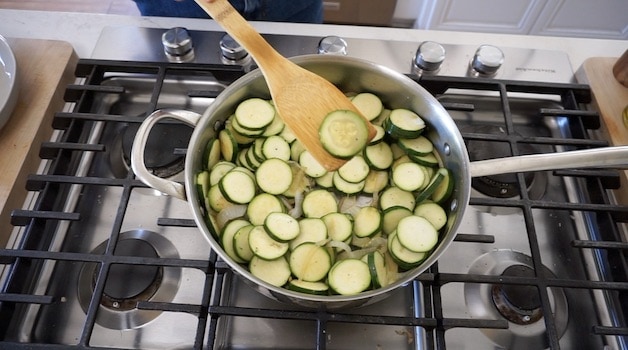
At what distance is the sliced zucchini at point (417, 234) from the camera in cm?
83

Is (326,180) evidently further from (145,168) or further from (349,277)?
(145,168)

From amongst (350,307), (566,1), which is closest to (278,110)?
(350,307)

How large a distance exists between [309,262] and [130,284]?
13.0 inches

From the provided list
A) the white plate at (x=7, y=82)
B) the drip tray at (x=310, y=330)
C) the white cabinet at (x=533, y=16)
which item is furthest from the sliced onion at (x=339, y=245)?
the white cabinet at (x=533, y=16)

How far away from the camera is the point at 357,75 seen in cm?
98

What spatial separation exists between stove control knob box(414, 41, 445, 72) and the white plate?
890 millimetres

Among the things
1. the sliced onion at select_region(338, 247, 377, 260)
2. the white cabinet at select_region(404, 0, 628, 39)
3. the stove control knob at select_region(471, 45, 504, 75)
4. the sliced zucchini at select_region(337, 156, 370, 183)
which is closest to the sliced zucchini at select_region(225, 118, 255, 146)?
the sliced zucchini at select_region(337, 156, 370, 183)

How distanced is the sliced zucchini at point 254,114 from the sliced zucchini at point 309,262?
266 millimetres

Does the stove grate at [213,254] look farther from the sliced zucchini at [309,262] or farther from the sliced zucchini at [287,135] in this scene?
the sliced zucchini at [287,135]

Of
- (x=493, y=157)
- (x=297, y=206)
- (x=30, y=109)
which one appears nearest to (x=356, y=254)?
(x=297, y=206)

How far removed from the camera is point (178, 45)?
43.1 inches

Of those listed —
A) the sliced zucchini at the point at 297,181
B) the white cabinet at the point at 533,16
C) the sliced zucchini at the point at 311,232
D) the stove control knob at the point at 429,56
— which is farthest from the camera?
the white cabinet at the point at 533,16

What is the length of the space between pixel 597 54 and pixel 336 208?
81 cm

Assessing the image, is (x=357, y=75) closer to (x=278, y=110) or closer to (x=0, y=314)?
(x=278, y=110)
